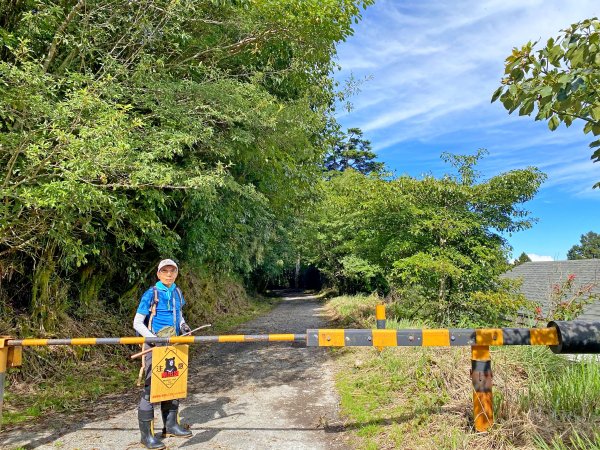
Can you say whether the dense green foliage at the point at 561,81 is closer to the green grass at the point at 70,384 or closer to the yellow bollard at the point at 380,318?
the yellow bollard at the point at 380,318

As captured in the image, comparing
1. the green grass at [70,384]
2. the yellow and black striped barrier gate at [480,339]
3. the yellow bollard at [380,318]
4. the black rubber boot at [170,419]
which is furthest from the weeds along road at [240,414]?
the yellow and black striped barrier gate at [480,339]

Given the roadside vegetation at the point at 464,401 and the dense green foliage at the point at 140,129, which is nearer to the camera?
the roadside vegetation at the point at 464,401

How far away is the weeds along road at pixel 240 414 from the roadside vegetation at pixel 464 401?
464 millimetres

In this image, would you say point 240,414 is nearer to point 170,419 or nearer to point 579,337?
point 170,419

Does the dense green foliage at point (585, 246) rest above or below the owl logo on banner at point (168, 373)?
above

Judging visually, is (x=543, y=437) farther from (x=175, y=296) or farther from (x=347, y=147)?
(x=347, y=147)

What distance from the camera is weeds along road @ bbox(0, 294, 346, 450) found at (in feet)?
13.5

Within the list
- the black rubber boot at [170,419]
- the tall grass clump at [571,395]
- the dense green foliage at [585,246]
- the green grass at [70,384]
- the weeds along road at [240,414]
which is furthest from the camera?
the dense green foliage at [585,246]

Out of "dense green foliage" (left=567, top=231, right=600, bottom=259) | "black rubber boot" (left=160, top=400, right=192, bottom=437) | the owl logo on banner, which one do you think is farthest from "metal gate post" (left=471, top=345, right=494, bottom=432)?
"dense green foliage" (left=567, top=231, right=600, bottom=259)

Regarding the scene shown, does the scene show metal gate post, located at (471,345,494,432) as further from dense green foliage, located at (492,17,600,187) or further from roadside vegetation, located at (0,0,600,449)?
dense green foliage, located at (492,17,600,187)

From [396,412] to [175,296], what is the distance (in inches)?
110

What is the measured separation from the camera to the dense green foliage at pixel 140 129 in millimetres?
3984

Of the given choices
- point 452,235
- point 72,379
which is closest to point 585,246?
point 452,235

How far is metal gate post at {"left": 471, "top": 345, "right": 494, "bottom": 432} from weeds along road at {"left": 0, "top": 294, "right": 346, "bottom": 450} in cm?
136
